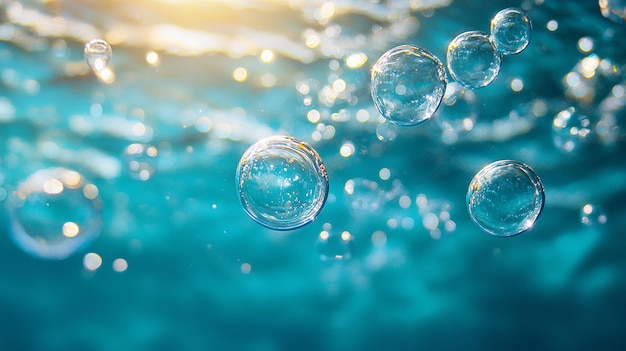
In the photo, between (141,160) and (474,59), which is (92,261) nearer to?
(141,160)

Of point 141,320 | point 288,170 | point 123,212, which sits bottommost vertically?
point 288,170

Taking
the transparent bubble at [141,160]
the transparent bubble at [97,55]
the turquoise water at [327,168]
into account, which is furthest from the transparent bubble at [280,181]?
the transparent bubble at [141,160]

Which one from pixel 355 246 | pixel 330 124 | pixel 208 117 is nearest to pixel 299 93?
pixel 330 124

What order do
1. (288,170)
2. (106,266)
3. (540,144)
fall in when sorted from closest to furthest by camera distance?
1. (288,170)
2. (540,144)
3. (106,266)

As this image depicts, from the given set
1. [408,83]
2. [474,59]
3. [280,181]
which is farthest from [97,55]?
[474,59]

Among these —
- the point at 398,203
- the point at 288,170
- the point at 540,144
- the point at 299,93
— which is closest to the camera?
the point at 288,170

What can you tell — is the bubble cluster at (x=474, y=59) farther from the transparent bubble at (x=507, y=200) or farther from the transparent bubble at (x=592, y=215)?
the transparent bubble at (x=592, y=215)

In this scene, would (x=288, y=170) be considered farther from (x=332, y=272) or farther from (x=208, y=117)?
(x=332, y=272)
